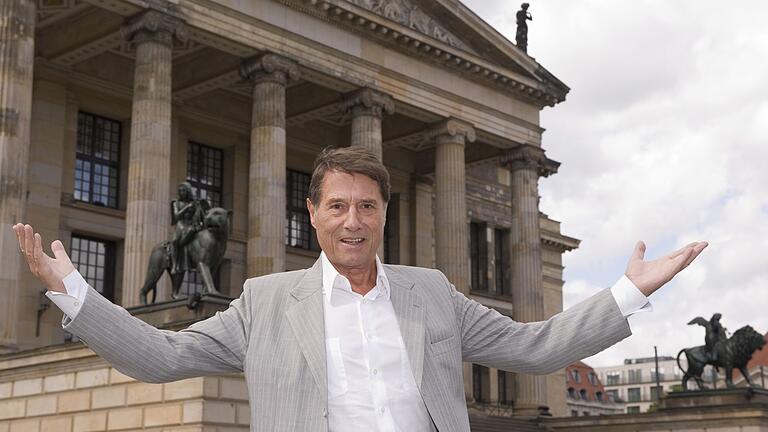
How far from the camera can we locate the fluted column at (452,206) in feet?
123

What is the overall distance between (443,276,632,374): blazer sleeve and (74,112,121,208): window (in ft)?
105

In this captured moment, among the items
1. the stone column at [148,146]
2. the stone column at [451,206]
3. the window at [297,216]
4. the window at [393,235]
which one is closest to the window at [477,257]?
the window at [393,235]

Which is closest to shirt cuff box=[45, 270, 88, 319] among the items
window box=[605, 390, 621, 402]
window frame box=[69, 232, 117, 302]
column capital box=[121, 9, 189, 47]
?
column capital box=[121, 9, 189, 47]

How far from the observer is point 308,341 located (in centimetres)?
355

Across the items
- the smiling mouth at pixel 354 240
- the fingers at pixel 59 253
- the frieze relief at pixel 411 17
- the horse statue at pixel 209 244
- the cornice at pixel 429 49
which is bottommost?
the fingers at pixel 59 253

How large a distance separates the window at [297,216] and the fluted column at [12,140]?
54.0ft

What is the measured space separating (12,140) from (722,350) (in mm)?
22716

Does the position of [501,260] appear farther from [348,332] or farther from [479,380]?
[348,332]

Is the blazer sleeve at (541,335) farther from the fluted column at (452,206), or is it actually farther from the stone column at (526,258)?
the stone column at (526,258)

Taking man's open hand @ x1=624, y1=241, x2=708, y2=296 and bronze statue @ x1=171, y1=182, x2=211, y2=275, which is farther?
bronze statue @ x1=171, y1=182, x2=211, y2=275

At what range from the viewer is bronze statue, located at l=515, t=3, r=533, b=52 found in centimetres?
4434

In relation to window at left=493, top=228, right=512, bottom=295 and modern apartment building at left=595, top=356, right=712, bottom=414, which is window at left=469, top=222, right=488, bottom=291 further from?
modern apartment building at left=595, top=356, right=712, bottom=414

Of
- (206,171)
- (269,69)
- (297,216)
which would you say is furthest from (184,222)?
(297,216)

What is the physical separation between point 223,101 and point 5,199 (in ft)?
49.8
